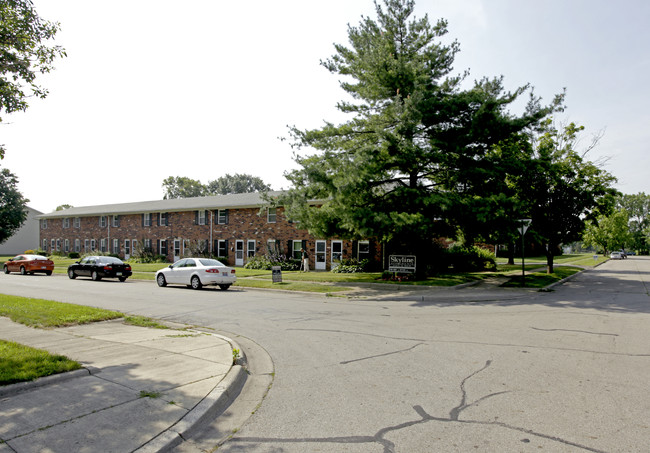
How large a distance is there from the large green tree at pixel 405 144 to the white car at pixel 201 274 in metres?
4.08

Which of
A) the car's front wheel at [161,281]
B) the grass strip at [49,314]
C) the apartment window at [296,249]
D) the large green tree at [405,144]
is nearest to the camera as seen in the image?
the grass strip at [49,314]

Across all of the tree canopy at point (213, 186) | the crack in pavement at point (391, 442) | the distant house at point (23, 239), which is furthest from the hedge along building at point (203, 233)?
the tree canopy at point (213, 186)

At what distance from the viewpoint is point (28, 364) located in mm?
5617

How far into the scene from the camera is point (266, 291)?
18609 millimetres

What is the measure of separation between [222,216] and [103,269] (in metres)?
13.5

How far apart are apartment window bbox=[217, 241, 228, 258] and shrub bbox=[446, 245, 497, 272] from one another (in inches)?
728

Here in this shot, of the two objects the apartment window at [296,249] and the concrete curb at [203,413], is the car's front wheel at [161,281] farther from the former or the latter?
the concrete curb at [203,413]

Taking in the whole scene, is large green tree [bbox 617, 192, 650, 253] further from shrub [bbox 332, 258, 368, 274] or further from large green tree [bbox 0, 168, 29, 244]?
large green tree [bbox 0, 168, 29, 244]

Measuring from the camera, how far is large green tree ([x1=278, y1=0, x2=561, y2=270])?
57.9ft

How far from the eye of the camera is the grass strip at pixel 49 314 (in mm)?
9406

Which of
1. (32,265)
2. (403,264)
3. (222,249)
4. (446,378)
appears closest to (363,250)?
(403,264)

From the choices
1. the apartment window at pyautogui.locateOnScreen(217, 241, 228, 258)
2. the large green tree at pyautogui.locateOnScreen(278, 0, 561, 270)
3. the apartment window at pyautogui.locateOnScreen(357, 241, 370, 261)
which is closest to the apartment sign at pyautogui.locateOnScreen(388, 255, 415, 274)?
the large green tree at pyautogui.locateOnScreen(278, 0, 561, 270)

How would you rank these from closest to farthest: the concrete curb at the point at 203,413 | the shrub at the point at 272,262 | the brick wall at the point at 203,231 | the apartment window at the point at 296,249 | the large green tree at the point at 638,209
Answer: the concrete curb at the point at 203,413
the shrub at the point at 272,262
the apartment window at the point at 296,249
the brick wall at the point at 203,231
the large green tree at the point at 638,209

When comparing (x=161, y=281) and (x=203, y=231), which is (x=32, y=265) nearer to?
(x=203, y=231)
